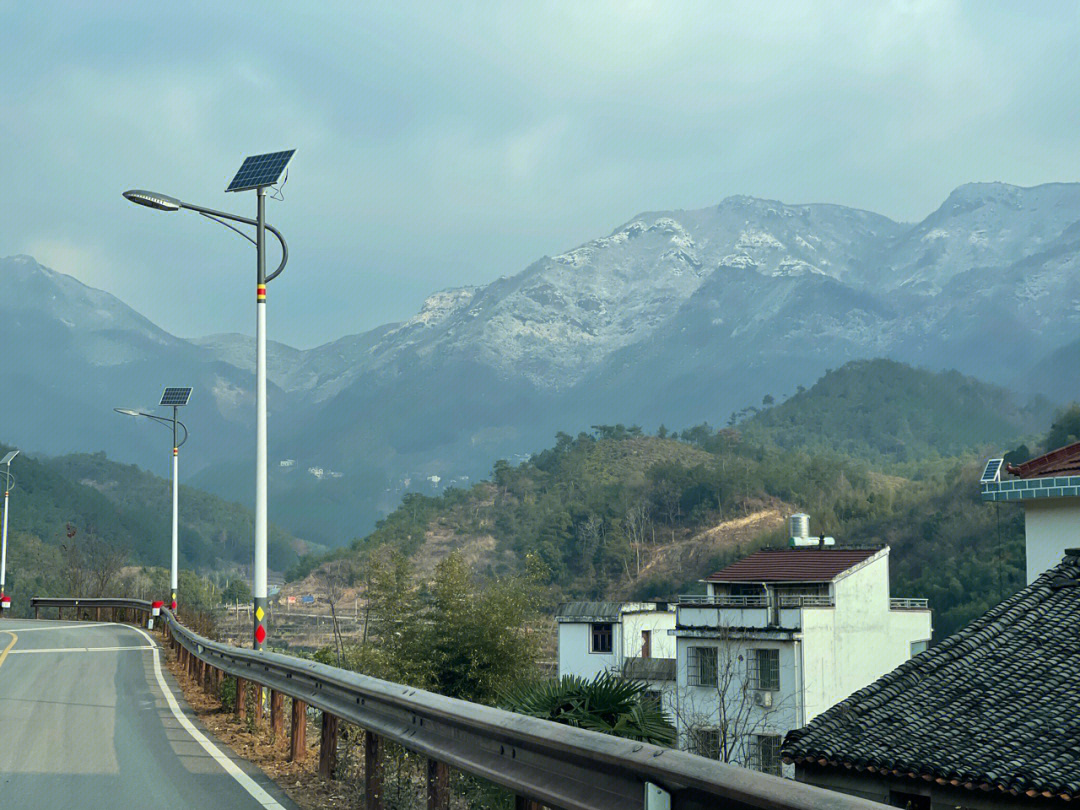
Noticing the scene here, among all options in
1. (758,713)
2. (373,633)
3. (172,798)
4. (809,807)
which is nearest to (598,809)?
(809,807)

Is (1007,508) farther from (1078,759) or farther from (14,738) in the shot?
(14,738)

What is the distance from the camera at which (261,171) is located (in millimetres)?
17516

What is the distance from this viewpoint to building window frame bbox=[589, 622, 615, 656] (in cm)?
5259

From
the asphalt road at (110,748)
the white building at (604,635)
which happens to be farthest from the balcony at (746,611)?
the asphalt road at (110,748)

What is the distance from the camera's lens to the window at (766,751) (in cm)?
3447

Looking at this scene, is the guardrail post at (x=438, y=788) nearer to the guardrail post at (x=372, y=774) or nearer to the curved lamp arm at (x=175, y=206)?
the guardrail post at (x=372, y=774)

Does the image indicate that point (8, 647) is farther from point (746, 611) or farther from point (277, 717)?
point (746, 611)

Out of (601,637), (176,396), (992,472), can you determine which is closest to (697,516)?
(601,637)

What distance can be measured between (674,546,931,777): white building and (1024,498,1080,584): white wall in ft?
42.6

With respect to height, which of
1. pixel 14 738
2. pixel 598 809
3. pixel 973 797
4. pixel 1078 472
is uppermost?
pixel 1078 472

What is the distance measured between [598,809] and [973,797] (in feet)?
30.4

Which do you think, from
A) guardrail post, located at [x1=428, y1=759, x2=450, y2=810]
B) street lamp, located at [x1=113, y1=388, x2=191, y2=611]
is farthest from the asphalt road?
street lamp, located at [x1=113, y1=388, x2=191, y2=611]

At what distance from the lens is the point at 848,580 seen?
132 ft

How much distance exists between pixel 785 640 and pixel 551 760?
109 feet
